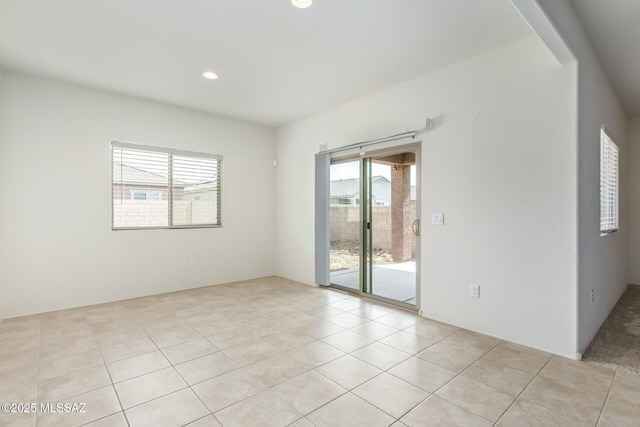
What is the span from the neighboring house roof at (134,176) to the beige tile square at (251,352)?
9.50 feet

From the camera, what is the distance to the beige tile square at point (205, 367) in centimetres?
230

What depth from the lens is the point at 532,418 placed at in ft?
6.03

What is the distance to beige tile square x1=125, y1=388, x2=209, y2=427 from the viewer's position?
5.90 ft

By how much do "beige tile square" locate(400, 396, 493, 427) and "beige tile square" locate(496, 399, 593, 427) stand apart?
5.2 inches

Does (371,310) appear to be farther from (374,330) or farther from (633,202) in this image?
(633,202)

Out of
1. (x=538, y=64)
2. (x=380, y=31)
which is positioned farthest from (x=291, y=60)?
(x=538, y=64)

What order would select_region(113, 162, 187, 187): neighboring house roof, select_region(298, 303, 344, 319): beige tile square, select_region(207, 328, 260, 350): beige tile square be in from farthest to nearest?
select_region(113, 162, 187, 187): neighboring house roof, select_region(298, 303, 344, 319): beige tile square, select_region(207, 328, 260, 350): beige tile square

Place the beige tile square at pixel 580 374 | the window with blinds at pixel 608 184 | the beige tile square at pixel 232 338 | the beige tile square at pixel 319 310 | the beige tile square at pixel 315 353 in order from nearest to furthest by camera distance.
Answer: the beige tile square at pixel 580 374, the beige tile square at pixel 315 353, the beige tile square at pixel 232 338, the window with blinds at pixel 608 184, the beige tile square at pixel 319 310

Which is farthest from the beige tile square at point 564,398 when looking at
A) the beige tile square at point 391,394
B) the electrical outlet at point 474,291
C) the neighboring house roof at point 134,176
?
the neighboring house roof at point 134,176

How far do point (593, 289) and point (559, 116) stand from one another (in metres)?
1.65

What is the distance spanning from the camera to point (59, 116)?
3820mm

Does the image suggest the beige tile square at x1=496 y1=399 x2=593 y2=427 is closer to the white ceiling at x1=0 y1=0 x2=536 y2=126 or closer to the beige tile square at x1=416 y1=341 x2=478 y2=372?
the beige tile square at x1=416 y1=341 x2=478 y2=372

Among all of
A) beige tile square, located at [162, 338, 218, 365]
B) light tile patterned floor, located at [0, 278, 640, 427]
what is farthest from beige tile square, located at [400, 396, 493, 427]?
beige tile square, located at [162, 338, 218, 365]

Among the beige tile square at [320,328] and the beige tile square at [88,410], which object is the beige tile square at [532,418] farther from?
the beige tile square at [88,410]
